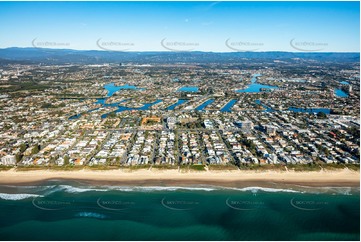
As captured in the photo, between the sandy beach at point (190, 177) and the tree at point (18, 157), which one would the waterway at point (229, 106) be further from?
the tree at point (18, 157)

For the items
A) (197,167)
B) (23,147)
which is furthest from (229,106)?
(23,147)

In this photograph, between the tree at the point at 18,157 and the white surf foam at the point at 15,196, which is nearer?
the white surf foam at the point at 15,196

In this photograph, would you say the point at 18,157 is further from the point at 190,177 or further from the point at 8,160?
the point at 190,177

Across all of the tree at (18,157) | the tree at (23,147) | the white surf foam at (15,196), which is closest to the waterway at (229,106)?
the tree at (23,147)

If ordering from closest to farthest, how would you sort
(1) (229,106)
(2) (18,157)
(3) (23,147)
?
(2) (18,157) < (3) (23,147) < (1) (229,106)

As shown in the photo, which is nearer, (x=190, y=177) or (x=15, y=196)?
(x=15, y=196)

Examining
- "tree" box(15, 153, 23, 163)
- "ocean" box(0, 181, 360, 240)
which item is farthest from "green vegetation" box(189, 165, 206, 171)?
"tree" box(15, 153, 23, 163)
